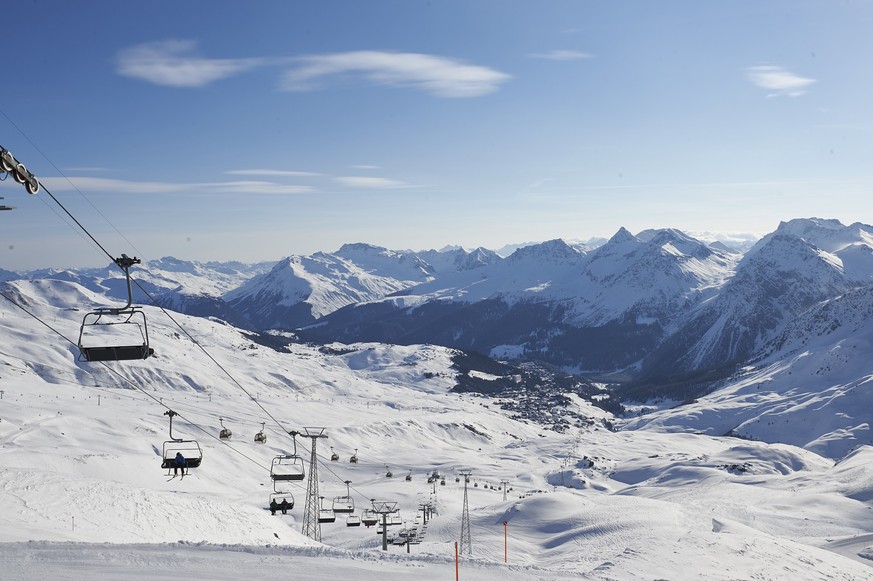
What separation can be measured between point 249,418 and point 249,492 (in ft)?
195

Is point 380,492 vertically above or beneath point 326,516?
beneath

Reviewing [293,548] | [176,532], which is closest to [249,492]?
[176,532]

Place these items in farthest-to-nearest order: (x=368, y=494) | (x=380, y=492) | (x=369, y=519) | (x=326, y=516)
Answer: (x=380, y=492) < (x=368, y=494) < (x=369, y=519) < (x=326, y=516)

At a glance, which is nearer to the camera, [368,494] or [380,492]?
[368,494]

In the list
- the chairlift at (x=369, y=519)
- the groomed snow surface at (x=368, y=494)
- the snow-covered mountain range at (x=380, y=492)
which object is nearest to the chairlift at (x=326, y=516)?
the snow-covered mountain range at (x=380, y=492)

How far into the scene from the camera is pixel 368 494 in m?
91.6

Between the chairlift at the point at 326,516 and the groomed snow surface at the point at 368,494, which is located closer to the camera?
the groomed snow surface at the point at 368,494

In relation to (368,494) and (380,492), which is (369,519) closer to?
(368,494)

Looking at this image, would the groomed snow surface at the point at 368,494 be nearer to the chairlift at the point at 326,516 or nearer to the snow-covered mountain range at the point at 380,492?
the snow-covered mountain range at the point at 380,492

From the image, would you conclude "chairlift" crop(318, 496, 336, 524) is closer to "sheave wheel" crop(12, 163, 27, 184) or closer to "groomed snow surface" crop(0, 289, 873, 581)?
"groomed snow surface" crop(0, 289, 873, 581)

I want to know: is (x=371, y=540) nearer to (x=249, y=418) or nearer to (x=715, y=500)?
(x=715, y=500)

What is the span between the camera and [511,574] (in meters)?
24.0

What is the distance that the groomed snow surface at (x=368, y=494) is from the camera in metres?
23.8

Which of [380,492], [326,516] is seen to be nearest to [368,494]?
[380,492]
